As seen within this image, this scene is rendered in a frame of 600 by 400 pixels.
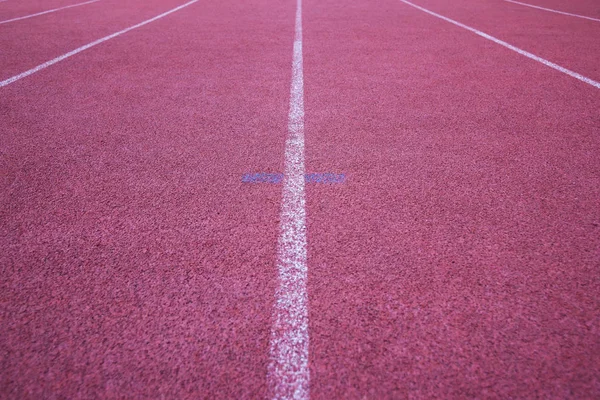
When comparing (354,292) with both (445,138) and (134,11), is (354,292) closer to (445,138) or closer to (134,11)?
(445,138)

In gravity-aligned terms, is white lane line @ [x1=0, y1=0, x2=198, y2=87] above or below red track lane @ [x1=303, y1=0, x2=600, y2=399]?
above

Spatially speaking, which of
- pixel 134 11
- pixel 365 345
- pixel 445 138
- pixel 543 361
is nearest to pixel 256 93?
pixel 445 138

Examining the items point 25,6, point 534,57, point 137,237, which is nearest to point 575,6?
point 534,57

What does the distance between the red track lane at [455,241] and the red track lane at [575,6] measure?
232 inches

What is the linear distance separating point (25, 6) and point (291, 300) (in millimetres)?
11235

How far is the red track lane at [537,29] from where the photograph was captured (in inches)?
194

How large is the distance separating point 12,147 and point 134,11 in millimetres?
7204

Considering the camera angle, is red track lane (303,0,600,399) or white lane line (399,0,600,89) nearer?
red track lane (303,0,600,399)

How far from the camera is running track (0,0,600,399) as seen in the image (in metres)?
1.47

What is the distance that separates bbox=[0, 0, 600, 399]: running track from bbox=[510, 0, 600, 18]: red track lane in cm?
521

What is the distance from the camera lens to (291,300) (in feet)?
5.65

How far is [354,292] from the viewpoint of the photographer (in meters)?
1.75

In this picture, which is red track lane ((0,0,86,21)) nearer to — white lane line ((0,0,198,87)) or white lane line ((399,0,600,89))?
white lane line ((0,0,198,87))

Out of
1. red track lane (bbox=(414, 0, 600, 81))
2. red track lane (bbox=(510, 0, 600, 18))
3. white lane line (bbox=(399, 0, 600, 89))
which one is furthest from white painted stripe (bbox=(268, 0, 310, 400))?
red track lane (bbox=(510, 0, 600, 18))
